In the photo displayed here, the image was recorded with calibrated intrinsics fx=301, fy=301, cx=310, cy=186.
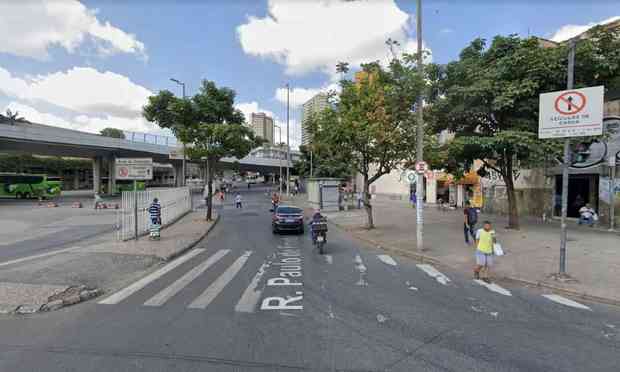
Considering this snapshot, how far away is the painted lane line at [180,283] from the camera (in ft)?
19.2

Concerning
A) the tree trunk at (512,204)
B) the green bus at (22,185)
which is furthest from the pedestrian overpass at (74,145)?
the tree trunk at (512,204)

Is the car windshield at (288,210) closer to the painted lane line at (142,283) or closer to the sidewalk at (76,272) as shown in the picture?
the sidewalk at (76,272)

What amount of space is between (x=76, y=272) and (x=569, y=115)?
1239 cm

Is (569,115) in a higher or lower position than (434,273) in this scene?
higher

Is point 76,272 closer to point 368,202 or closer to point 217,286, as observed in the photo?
point 217,286

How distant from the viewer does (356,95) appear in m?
14.1

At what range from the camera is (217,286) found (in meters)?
6.70

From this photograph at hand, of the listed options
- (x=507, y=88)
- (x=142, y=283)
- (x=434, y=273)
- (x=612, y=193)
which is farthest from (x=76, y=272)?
(x=612, y=193)

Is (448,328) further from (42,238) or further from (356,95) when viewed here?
(42,238)

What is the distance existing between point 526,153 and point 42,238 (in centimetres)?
2098

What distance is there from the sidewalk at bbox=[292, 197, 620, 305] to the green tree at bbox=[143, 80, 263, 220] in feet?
27.2

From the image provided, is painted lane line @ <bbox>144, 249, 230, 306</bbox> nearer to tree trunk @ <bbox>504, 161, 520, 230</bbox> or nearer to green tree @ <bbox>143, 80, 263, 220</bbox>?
green tree @ <bbox>143, 80, 263, 220</bbox>

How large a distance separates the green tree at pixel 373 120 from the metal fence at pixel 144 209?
8558 millimetres

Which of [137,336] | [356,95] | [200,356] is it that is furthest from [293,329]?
[356,95]
